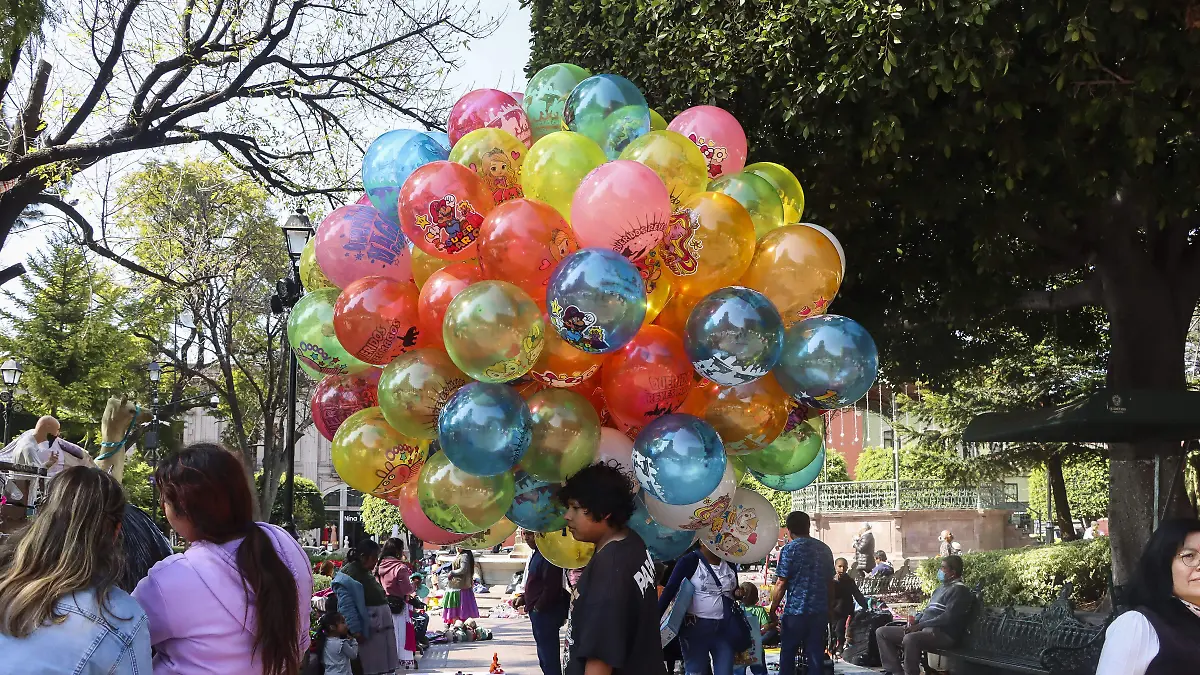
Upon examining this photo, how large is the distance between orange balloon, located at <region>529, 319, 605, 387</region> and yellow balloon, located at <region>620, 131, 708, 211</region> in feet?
2.67

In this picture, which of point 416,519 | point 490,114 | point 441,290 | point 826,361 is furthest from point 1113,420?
point 441,290

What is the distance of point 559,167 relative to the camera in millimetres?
4996

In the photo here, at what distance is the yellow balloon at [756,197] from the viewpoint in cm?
544

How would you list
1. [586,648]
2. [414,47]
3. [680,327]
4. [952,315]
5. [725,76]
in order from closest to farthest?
1. [586,648]
2. [680,327]
3. [725,76]
4. [952,315]
5. [414,47]

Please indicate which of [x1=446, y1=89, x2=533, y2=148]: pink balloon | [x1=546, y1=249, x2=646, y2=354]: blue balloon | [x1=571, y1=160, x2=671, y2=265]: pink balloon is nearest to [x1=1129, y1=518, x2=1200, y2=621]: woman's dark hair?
[x1=546, y1=249, x2=646, y2=354]: blue balloon

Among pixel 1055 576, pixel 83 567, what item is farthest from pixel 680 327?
pixel 1055 576

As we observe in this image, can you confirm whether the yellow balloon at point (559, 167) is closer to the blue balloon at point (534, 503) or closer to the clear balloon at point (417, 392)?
the clear balloon at point (417, 392)

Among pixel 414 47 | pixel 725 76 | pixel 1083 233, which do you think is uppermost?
pixel 414 47

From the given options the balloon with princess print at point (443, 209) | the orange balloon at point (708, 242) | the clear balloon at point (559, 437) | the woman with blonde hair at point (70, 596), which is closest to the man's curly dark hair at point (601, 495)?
the clear balloon at point (559, 437)

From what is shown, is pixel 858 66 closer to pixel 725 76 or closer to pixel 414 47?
pixel 725 76

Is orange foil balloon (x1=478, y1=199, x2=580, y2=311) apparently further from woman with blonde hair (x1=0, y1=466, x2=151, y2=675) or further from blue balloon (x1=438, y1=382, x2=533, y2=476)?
woman with blonde hair (x1=0, y1=466, x2=151, y2=675)

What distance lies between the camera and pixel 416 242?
5.02 m

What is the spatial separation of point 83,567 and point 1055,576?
12027mm

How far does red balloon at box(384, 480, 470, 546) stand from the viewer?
17.7ft
